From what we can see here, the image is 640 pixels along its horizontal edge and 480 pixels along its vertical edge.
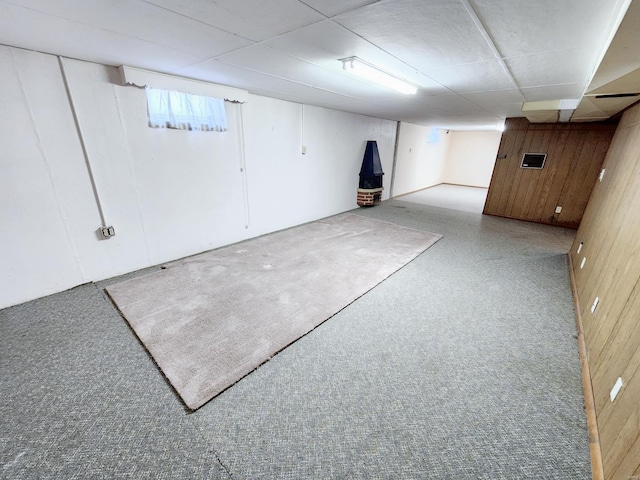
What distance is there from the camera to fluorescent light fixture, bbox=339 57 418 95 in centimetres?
202

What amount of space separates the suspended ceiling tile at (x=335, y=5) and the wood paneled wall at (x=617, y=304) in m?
2.06

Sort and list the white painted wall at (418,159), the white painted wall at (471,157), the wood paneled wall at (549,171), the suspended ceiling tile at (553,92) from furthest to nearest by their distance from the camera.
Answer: the white painted wall at (471,157)
the white painted wall at (418,159)
the wood paneled wall at (549,171)
the suspended ceiling tile at (553,92)

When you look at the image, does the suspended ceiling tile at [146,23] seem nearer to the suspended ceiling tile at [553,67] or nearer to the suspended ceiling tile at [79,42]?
the suspended ceiling tile at [79,42]

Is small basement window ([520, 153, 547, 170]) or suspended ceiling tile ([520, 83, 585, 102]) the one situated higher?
suspended ceiling tile ([520, 83, 585, 102])

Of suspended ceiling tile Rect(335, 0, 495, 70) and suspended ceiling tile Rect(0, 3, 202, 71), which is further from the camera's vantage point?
suspended ceiling tile Rect(0, 3, 202, 71)

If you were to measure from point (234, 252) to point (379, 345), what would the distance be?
2361 mm

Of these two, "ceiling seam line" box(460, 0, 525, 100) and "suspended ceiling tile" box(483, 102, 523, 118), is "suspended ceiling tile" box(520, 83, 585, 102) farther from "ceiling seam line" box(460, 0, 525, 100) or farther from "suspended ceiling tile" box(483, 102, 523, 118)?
"ceiling seam line" box(460, 0, 525, 100)

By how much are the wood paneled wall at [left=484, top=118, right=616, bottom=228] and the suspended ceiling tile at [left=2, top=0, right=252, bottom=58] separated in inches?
233

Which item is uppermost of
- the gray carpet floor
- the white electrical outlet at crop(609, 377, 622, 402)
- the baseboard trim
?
the white electrical outlet at crop(609, 377, 622, 402)

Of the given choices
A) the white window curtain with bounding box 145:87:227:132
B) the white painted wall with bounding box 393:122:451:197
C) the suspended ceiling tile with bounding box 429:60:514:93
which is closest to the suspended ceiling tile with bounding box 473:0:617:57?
the suspended ceiling tile with bounding box 429:60:514:93

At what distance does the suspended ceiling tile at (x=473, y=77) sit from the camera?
209 cm

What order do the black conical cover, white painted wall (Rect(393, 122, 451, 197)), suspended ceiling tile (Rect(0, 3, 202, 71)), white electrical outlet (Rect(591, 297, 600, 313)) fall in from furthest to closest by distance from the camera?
white painted wall (Rect(393, 122, 451, 197)), the black conical cover, white electrical outlet (Rect(591, 297, 600, 313)), suspended ceiling tile (Rect(0, 3, 202, 71))

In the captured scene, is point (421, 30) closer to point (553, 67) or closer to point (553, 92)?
point (553, 67)

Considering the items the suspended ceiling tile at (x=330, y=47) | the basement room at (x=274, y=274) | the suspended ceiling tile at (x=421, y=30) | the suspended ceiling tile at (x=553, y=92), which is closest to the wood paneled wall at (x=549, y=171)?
the basement room at (x=274, y=274)
